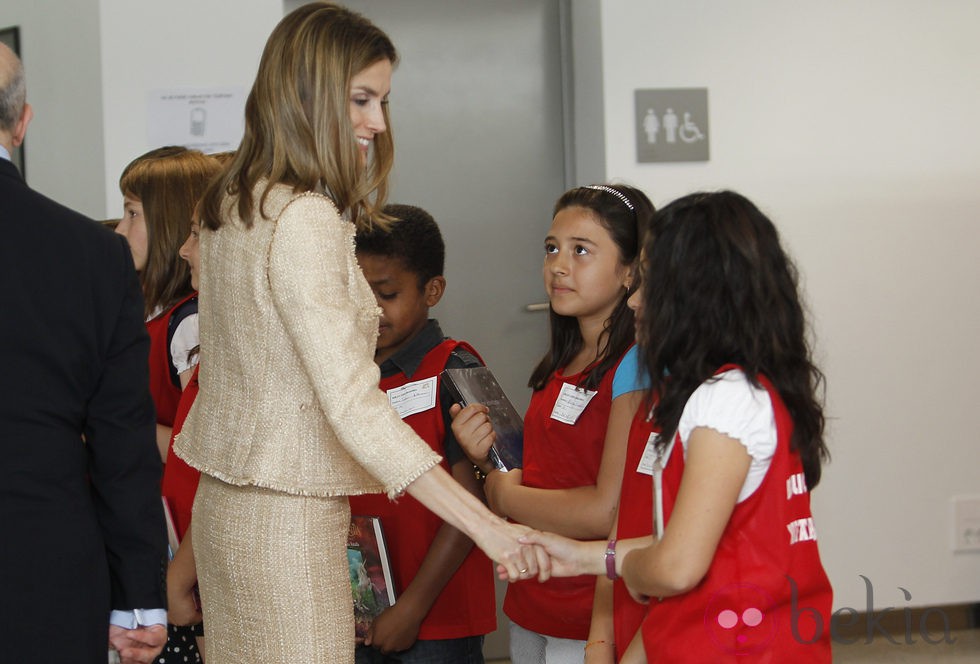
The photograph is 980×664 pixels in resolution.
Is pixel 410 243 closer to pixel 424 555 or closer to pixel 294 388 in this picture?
pixel 424 555

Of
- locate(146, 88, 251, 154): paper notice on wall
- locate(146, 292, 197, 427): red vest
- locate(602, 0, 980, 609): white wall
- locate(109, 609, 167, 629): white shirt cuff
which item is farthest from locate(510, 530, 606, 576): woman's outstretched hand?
locate(146, 88, 251, 154): paper notice on wall

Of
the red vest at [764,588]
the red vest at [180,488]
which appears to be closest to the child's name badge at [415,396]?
the red vest at [180,488]

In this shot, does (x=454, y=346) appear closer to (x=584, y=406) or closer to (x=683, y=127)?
(x=584, y=406)

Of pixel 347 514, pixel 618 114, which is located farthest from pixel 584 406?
pixel 618 114

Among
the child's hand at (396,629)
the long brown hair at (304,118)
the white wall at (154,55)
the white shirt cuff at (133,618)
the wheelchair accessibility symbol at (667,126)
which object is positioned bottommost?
the child's hand at (396,629)

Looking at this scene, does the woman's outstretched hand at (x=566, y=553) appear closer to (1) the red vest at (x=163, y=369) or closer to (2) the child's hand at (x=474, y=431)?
(2) the child's hand at (x=474, y=431)

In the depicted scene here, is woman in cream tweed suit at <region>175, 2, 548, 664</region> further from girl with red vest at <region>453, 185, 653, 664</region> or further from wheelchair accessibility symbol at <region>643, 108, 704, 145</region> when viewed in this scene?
wheelchair accessibility symbol at <region>643, 108, 704, 145</region>

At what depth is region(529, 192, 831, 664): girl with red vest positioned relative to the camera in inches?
54.6

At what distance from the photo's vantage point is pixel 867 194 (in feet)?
12.3

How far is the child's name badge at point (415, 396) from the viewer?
7.35 ft

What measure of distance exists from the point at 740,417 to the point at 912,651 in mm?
2852

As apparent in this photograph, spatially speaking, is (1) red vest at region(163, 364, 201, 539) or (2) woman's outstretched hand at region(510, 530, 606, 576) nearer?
(2) woman's outstretched hand at region(510, 530, 606, 576)

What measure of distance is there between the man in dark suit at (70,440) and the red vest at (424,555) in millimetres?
662

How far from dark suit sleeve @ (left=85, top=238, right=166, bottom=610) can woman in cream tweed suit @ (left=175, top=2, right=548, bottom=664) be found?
9 centimetres
